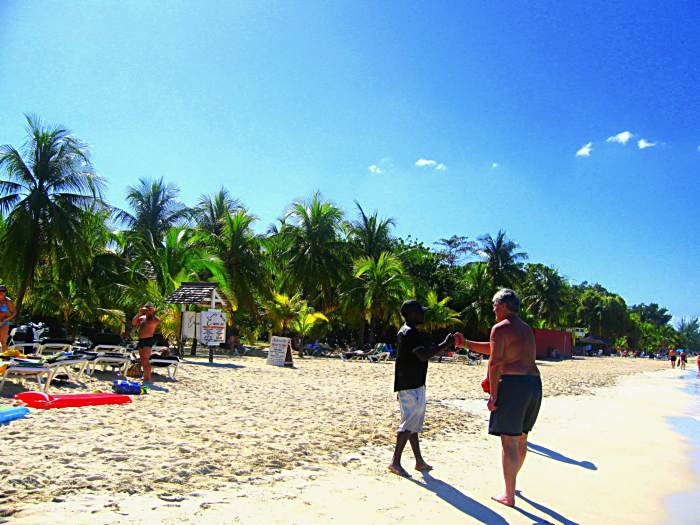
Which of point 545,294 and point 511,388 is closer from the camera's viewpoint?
point 511,388

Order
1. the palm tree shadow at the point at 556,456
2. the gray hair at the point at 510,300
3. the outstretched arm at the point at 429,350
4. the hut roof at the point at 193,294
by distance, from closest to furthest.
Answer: the gray hair at the point at 510,300 < the outstretched arm at the point at 429,350 < the palm tree shadow at the point at 556,456 < the hut roof at the point at 193,294

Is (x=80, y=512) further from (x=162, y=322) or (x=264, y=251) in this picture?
(x=264, y=251)

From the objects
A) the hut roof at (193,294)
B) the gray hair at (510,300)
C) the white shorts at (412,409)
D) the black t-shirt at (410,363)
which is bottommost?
the white shorts at (412,409)

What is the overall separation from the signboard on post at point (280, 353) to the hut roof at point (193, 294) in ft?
8.24

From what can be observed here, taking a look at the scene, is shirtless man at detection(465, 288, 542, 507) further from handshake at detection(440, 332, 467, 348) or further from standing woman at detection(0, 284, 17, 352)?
standing woman at detection(0, 284, 17, 352)

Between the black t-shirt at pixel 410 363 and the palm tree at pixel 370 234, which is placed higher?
the palm tree at pixel 370 234

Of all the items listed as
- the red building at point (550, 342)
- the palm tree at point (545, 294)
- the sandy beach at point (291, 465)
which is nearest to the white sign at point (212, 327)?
the sandy beach at point (291, 465)

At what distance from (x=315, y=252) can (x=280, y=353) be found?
12.5 m

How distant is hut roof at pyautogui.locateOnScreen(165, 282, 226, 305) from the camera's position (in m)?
16.2

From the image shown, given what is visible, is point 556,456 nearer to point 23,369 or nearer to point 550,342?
point 23,369

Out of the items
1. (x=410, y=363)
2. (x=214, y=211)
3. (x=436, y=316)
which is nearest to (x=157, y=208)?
(x=214, y=211)

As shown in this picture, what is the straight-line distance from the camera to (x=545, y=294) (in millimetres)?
50688

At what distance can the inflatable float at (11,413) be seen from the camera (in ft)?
17.5

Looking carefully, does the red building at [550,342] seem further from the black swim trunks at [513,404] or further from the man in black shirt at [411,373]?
the black swim trunks at [513,404]
